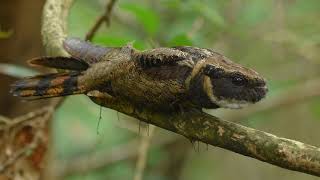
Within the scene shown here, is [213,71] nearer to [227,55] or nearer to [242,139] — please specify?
[242,139]

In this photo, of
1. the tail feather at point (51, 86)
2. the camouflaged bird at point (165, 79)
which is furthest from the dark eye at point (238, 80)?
the tail feather at point (51, 86)

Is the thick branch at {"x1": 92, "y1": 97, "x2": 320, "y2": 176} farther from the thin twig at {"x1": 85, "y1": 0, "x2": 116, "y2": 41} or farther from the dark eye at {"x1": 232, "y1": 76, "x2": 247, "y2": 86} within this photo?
the thin twig at {"x1": 85, "y1": 0, "x2": 116, "y2": 41}

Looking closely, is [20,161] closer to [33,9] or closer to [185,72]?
[33,9]

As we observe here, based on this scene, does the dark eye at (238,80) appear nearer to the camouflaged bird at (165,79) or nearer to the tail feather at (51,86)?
the camouflaged bird at (165,79)

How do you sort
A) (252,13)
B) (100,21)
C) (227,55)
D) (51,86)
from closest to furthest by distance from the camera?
(51,86), (100,21), (252,13), (227,55)

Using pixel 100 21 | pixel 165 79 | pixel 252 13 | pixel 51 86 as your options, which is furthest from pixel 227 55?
pixel 165 79

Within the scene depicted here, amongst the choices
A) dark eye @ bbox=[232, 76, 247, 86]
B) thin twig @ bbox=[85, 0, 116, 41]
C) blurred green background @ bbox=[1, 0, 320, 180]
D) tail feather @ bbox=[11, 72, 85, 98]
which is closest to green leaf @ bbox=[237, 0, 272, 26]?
blurred green background @ bbox=[1, 0, 320, 180]
